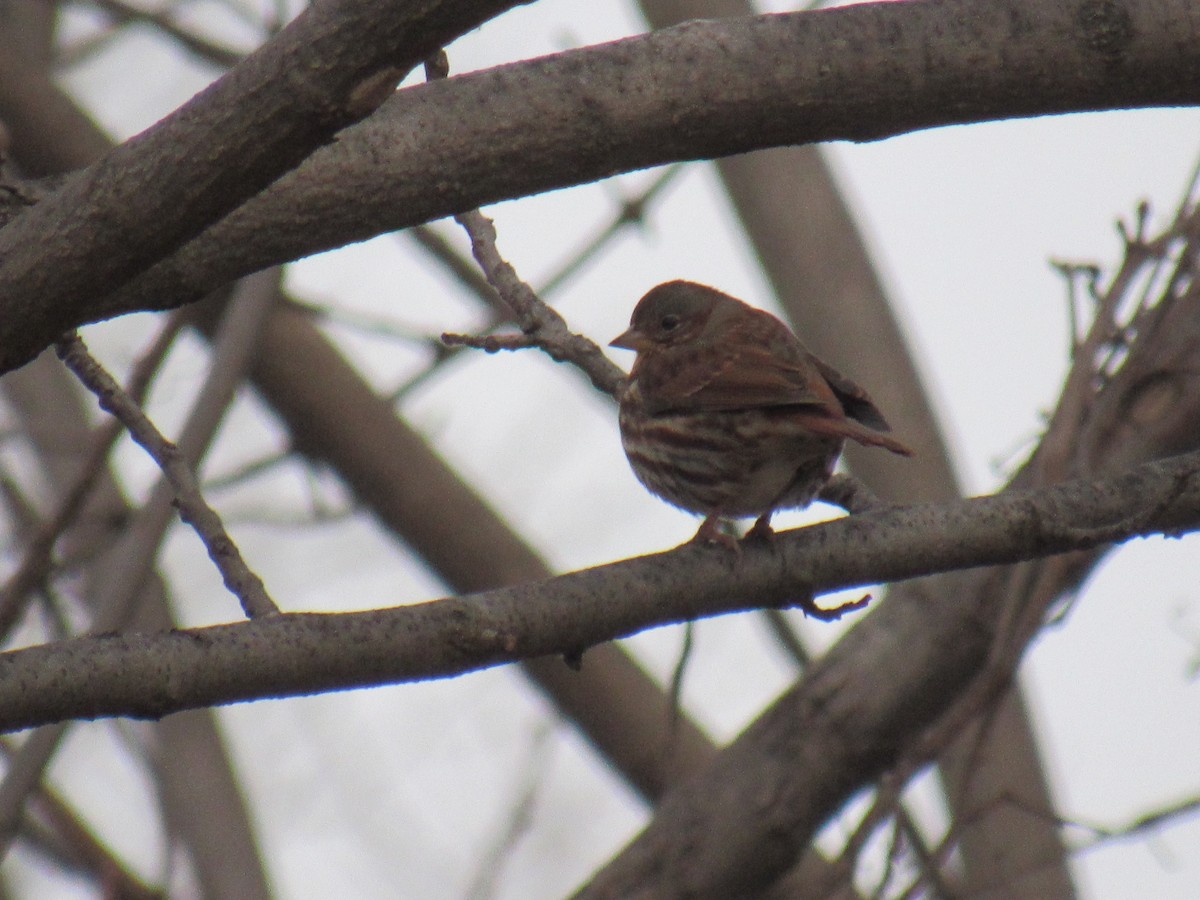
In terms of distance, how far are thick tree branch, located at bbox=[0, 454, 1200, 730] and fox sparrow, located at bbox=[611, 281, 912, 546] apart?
0.70 m

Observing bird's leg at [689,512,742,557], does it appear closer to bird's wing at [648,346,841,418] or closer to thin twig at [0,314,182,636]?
bird's wing at [648,346,841,418]

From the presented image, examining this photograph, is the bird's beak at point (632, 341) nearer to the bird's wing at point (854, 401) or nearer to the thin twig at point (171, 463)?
the bird's wing at point (854, 401)

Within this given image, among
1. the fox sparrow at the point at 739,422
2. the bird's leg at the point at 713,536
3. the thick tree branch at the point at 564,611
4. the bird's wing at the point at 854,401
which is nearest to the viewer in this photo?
the thick tree branch at the point at 564,611

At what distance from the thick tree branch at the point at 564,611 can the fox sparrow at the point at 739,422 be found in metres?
0.70

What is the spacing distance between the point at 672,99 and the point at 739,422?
167 centimetres

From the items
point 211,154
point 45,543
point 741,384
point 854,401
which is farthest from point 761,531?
point 45,543

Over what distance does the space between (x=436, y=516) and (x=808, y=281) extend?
1.93 metres

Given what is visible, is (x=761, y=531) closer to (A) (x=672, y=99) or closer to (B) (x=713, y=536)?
(B) (x=713, y=536)

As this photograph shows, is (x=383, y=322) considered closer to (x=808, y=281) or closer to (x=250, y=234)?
(x=808, y=281)

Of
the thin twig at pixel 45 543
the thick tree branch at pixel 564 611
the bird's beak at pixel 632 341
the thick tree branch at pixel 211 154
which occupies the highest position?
the bird's beak at pixel 632 341

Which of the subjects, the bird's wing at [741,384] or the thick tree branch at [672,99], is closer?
the thick tree branch at [672,99]

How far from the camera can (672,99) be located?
2697 mm

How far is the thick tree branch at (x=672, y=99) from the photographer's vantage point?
268 cm

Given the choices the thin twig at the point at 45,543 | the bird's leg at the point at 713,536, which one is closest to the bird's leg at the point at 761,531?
the bird's leg at the point at 713,536
